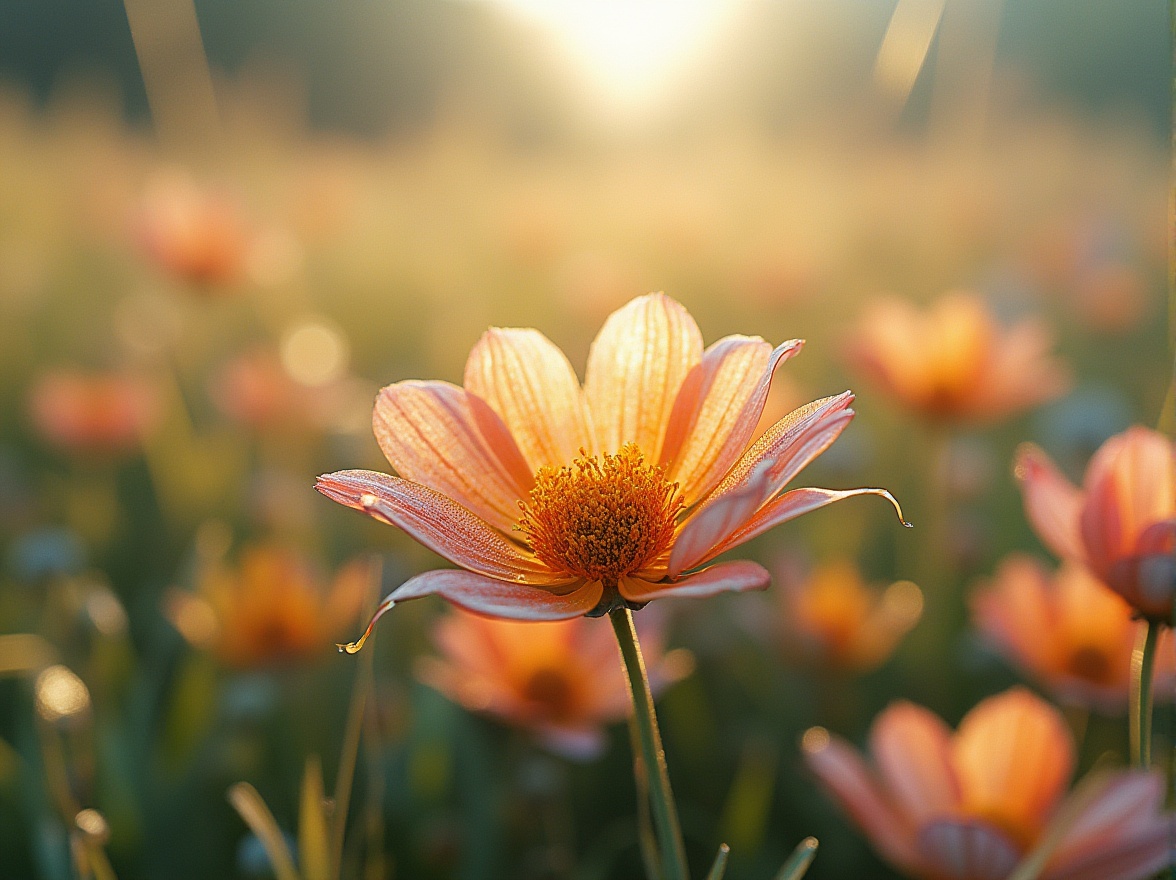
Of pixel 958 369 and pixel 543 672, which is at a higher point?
pixel 958 369

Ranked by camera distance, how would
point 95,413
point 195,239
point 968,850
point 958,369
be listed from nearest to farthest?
point 968,850
point 958,369
point 95,413
point 195,239

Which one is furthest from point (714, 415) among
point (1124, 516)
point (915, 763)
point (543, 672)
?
point (543, 672)

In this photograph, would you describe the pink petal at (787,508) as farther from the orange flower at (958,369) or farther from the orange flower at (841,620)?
the orange flower at (958,369)

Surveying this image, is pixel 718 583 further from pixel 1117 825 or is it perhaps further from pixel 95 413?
pixel 95 413

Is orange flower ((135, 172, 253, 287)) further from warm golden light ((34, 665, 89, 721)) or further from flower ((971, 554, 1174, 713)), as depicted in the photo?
flower ((971, 554, 1174, 713))

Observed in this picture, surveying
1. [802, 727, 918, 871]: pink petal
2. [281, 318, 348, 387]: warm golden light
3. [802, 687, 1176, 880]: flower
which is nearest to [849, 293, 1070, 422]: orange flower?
[802, 687, 1176, 880]: flower

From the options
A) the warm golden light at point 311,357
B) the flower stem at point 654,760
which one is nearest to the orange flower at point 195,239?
the warm golden light at point 311,357

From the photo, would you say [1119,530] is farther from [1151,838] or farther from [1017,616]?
[1017,616]
